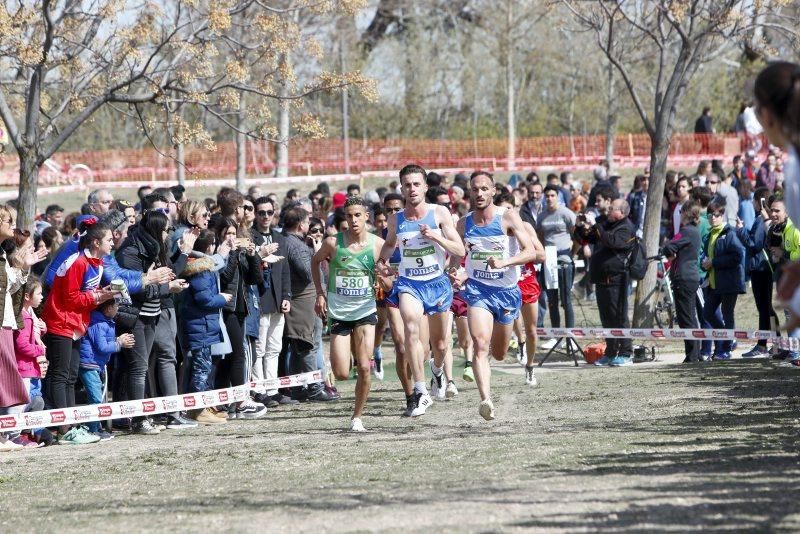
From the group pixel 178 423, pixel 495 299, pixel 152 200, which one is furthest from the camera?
pixel 152 200

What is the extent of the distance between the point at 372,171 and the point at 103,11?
29.8 metres

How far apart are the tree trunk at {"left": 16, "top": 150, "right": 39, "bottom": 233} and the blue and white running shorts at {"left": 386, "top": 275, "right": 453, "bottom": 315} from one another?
504cm

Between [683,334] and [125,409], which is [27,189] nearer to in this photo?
[125,409]

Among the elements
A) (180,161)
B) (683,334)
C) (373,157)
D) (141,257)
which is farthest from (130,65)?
(373,157)

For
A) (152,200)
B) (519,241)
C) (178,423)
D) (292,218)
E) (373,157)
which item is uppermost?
(373,157)

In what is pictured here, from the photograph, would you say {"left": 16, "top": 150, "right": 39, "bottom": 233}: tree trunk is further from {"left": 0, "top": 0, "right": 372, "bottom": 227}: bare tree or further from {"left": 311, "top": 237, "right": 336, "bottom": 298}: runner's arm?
{"left": 311, "top": 237, "right": 336, "bottom": 298}: runner's arm

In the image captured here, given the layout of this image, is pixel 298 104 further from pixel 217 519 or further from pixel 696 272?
pixel 217 519

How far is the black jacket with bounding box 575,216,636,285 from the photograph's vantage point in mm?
17062

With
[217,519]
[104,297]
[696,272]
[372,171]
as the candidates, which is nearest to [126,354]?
[104,297]

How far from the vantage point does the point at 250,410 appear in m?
13.9

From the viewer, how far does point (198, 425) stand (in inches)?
518

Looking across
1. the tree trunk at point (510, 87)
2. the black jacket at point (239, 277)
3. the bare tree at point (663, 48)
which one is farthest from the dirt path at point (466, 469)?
the tree trunk at point (510, 87)

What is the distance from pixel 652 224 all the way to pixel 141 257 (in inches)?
342

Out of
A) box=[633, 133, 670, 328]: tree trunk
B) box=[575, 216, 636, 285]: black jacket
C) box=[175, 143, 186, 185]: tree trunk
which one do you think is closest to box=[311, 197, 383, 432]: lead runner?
box=[175, 143, 186, 185]: tree trunk
